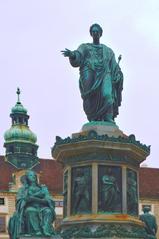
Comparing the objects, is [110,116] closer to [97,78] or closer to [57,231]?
[97,78]

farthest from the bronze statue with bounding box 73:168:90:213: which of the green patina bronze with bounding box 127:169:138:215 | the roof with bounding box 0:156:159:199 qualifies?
the roof with bounding box 0:156:159:199

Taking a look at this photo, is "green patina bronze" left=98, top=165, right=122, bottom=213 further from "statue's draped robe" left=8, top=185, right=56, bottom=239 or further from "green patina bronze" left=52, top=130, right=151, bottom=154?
"statue's draped robe" left=8, top=185, right=56, bottom=239

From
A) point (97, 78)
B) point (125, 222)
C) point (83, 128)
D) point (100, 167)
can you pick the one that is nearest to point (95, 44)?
point (97, 78)

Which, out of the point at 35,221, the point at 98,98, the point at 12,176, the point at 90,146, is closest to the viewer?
the point at 35,221

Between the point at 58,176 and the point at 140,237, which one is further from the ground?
the point at 58,176

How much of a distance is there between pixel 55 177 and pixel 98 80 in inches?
1909

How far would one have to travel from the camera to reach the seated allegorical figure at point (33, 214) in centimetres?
1447

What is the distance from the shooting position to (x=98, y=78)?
16547mm

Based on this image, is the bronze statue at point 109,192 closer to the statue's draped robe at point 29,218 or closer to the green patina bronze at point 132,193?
the green patina bronze at point 132,193

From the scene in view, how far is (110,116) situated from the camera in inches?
650

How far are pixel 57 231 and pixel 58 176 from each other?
161 feet

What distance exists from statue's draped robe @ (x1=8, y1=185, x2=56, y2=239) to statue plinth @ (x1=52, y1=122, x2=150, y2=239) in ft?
2.54

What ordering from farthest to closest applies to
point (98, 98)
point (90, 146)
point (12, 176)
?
point (12, 176) → point (98, 98) → point (90, 146)

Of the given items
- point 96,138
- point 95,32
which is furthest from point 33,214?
point 95,32
